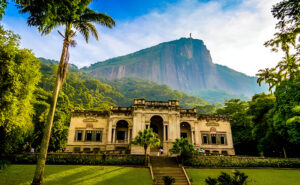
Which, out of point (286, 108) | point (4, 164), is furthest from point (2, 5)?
point (286, 108)

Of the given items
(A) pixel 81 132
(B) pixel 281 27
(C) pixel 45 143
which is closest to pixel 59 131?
(A) pixel 81 132

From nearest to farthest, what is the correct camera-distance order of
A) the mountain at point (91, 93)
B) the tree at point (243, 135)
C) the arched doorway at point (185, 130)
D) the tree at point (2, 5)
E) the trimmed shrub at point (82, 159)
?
1. the tree at point (2, 5)
2. the trimmed shrub at point (82, 159)
3. the arched doorway at point (185, 130)
4. the tree at point (243, 135)
5. the mountain at point (91, 93)

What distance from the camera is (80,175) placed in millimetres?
18609

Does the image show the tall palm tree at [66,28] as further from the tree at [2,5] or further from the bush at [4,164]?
the bush at [4,164]

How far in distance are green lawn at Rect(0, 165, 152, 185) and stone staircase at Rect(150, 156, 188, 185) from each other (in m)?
1.18

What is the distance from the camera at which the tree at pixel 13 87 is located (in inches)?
708

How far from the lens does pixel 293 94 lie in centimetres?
2517

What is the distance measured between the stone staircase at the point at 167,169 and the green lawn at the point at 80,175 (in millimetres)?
1180

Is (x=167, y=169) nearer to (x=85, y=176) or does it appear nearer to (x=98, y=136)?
(x=85, y=176)

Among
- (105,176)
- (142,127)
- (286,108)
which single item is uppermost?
(286,108)

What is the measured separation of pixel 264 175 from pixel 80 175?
19.8 meters

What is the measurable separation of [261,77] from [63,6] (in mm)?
42649

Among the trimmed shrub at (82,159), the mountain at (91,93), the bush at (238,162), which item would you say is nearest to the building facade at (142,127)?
the trimmed shrub at (82,159)

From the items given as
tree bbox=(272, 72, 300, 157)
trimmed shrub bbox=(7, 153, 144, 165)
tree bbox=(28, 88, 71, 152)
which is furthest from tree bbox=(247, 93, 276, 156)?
tree bbox=(28, 88, 71, 152)
